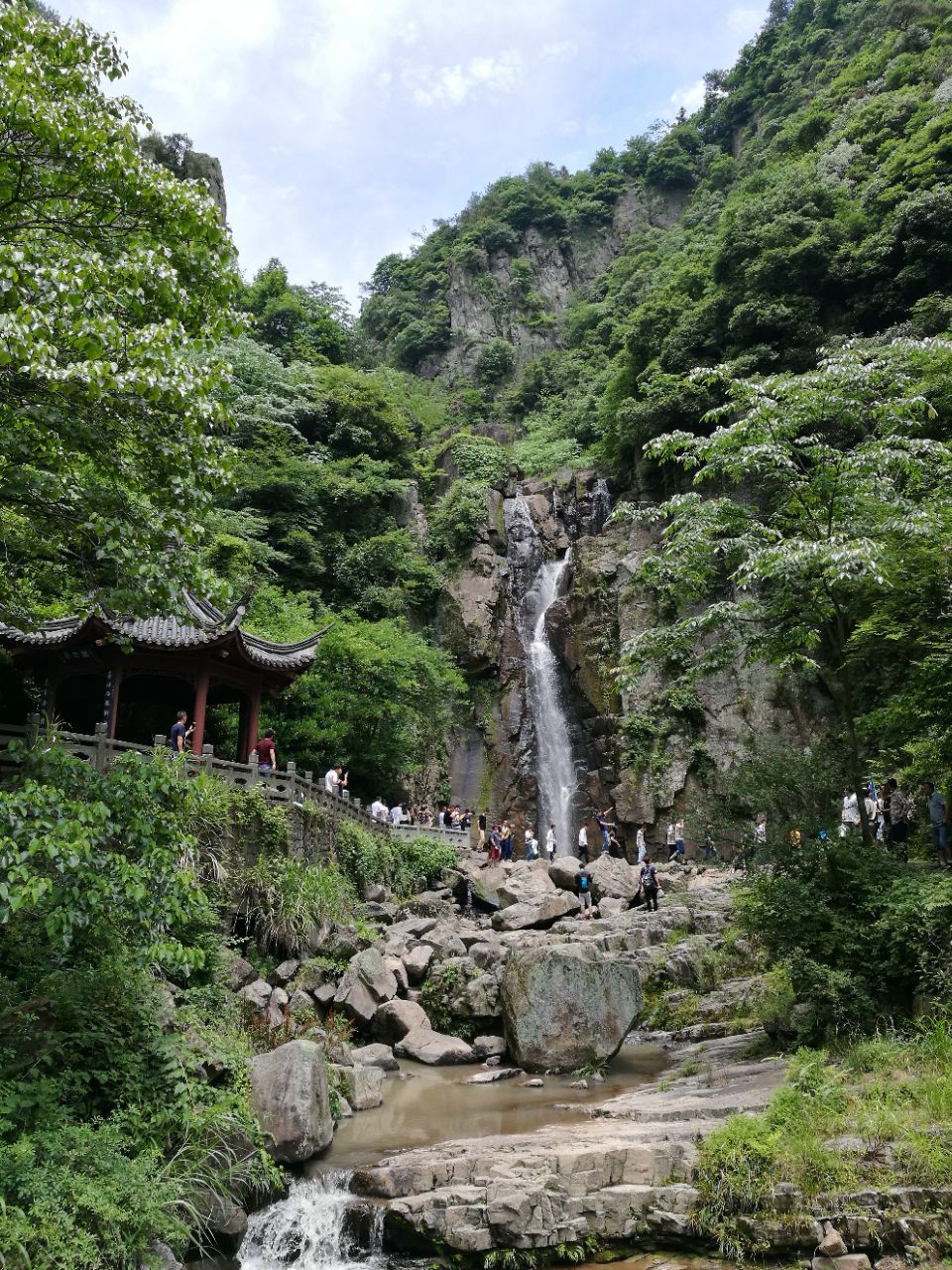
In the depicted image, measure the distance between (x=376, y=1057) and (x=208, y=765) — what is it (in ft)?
17.8

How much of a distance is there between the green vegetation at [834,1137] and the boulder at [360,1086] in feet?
16.3

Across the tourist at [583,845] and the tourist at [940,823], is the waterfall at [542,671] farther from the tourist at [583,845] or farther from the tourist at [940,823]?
the tourist at [940,823]

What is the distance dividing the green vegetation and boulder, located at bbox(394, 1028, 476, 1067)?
6.10m

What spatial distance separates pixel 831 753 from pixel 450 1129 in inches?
258

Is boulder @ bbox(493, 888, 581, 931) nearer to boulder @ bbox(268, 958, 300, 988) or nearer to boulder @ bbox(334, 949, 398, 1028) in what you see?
boulder @ bbox(334, 949, 398, 1028)

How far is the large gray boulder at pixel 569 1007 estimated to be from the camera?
11727 millimetres

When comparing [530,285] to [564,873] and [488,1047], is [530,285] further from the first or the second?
[488,1047]

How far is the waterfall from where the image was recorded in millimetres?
29875

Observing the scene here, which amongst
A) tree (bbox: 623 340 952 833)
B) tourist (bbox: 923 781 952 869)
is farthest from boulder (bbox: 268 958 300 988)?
tourist (bbox: 923 781 952 869)

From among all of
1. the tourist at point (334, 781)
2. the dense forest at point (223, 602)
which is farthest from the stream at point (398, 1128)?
the tourist at point (334, 781)

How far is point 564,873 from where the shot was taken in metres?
21.4

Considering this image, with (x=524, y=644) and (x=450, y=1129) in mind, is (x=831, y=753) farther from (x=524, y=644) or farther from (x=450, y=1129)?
(x=524, y=644)

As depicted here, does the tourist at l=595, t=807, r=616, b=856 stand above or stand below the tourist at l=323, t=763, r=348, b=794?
below

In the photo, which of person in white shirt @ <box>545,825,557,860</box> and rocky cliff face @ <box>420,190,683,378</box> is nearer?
person in white shirt @ <box>545,825,557,860</box>
